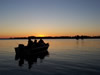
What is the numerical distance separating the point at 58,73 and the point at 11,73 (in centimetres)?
442

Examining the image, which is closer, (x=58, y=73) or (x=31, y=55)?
(x=58, y=73)

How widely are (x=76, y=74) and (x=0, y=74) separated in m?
6.90

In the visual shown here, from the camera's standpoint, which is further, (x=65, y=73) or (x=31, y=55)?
(x=31, y=55)

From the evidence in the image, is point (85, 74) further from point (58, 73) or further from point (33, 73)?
point (33, 73)

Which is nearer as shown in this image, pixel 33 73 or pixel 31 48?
pixel 33 73

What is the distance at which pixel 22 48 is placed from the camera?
25.5 metres

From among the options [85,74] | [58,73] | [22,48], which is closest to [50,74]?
[58,73]

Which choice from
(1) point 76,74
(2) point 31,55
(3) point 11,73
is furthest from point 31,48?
(1) point 76,74

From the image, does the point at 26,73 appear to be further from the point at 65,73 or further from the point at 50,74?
the point at 65,73

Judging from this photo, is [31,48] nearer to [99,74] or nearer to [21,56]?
[21,56]

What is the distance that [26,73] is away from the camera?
13812 mm

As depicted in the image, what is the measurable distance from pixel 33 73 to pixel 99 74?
605 centimetres

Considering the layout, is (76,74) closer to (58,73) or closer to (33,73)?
(58,73)

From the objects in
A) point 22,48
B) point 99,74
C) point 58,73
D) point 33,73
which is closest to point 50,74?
point 58,73
